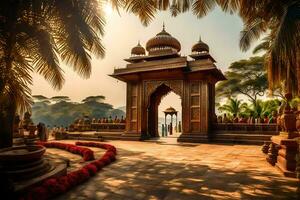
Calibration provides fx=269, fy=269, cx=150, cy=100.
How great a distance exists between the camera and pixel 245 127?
58.5 ft

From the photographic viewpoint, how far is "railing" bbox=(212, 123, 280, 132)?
1698 cm

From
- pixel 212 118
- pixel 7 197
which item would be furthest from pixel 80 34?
pixel 212 118

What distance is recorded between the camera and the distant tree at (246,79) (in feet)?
121

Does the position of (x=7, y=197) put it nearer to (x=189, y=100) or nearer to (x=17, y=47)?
(x=17, y=47)

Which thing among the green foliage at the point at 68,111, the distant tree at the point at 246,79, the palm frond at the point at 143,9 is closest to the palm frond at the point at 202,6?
the palm frond at the point at 143,9

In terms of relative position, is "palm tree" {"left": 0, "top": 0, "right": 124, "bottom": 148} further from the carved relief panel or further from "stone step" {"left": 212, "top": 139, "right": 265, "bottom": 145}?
"stone step" {"left": 212, "top": 139, "right": 265, "bottom": 145}

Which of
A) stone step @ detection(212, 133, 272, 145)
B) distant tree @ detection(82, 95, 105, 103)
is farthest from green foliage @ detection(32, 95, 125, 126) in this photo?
stone step @ detection(212, 133, 272, 145)

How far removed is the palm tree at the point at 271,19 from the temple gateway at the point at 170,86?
239 inches

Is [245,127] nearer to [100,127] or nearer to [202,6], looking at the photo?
[202,6]

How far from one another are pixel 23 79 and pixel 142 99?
40.5 feet

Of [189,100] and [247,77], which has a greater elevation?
[247,77]

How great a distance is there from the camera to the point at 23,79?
352 inches

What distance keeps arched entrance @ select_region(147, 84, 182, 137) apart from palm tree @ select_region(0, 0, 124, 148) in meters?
12.3

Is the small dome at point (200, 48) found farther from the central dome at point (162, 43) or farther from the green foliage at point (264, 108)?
the green foliage at point (264, 108)
